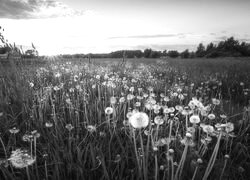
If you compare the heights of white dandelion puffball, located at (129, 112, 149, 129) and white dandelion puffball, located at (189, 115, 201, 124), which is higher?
white dandelion puffball, located at (129, 112, 149, 129)

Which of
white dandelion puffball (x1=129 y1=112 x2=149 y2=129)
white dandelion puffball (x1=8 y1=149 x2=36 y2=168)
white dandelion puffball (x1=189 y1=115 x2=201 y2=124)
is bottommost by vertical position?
white dandelion puffball (x1=8 y1=149 x2=36 y2=168)

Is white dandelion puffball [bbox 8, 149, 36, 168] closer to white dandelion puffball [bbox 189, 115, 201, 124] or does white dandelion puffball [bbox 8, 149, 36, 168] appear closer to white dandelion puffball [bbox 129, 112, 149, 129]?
white dandelion puffball [bbox 129, 112, 149, 129]

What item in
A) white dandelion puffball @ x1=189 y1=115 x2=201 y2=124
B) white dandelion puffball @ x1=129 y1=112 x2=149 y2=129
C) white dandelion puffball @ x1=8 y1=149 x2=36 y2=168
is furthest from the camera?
white dandelion puffball @ x1=189 y1=115 x2=201 y2=124

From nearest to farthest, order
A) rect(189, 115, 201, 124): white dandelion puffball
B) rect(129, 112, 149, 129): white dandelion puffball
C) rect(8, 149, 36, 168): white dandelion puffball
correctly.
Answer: rect(8, 149, 36, 168): white dandelion puffball, rect(129, 112, 149, 129): white dandelion puffball, rect(189, 115, 201, 124): white dandelion puffball

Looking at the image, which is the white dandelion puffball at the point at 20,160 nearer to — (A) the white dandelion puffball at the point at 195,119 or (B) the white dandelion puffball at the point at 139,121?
(B) the white dandelion puffball at the point at 139,121

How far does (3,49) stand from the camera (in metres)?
3.27

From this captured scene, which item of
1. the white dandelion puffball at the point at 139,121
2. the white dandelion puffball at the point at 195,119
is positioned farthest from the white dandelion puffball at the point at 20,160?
the white dandelion puffball at the point at 195,119

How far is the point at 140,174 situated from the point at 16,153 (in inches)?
34.6

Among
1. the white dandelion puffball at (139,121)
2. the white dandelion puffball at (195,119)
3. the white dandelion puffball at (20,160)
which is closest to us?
the white dandelion puffball at (20,160)

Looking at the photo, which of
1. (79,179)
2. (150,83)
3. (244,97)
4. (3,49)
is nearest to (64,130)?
(79,179)

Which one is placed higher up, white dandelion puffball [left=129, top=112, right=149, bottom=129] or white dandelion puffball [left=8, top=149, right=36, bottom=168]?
white dandelion puffball [left=129, top=112, right=149, bottom=129]

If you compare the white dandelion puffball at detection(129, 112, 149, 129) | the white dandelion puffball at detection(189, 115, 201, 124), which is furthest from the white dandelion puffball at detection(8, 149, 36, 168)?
the white dandelion puffball at detection(189, 115, 201, 124)

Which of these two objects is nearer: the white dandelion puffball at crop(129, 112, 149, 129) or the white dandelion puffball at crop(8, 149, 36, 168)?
the white dandelion puffball at crop(8, 149, 36, 168)

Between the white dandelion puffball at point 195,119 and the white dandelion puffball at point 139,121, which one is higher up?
the white dandelion puffball at point 139,121
